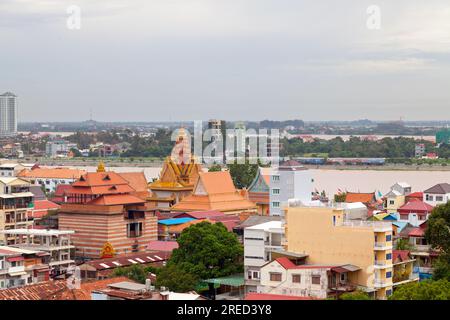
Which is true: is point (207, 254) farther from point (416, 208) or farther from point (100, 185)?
→ point (100, 185)

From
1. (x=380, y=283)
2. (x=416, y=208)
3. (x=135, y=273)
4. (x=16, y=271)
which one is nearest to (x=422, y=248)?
(x=380, y=283)

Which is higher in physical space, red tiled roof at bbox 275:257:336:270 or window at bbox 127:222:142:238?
red tiled roof at bbox 275:257:336:270

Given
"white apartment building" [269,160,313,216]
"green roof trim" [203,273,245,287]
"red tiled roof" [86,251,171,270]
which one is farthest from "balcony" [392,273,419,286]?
"white apartment building" [269,160,313,216]

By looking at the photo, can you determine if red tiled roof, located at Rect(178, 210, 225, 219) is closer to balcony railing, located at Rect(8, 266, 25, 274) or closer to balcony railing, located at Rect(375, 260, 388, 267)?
balcony railing, located at Rect(8, 266, 25, 274)

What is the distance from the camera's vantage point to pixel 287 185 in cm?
1623

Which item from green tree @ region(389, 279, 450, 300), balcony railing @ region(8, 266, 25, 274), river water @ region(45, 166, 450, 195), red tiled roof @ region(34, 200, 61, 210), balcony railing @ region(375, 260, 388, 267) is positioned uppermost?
green tree @ region(389, 279, 450, 300)

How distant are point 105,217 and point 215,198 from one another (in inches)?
148

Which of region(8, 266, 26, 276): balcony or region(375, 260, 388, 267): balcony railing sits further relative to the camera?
region(8, 266, 26, 276): balcony

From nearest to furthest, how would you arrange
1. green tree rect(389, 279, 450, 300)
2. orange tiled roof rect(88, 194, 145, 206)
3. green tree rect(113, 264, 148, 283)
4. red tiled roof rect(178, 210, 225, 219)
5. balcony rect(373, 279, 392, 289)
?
green tree rect(389, 279, 450, 300), balcony rect(373, 279, 392, 289), green tree rect(113, 264, 148, 283), orange tiled roof rect(88, 194, 145, 206), red tiled roof rect(178, 210, 225, 219)

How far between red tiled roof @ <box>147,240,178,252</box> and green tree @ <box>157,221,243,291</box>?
8.33 feet

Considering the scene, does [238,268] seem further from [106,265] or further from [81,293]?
[81,293]

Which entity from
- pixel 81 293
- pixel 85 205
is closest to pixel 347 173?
pixel 85 205

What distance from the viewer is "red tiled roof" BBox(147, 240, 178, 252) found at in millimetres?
13344

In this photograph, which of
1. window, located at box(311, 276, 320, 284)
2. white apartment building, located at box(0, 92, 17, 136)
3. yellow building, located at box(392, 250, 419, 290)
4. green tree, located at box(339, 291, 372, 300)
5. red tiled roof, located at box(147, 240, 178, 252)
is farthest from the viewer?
white apartment building, located at box(0, 92, 17, 136)
